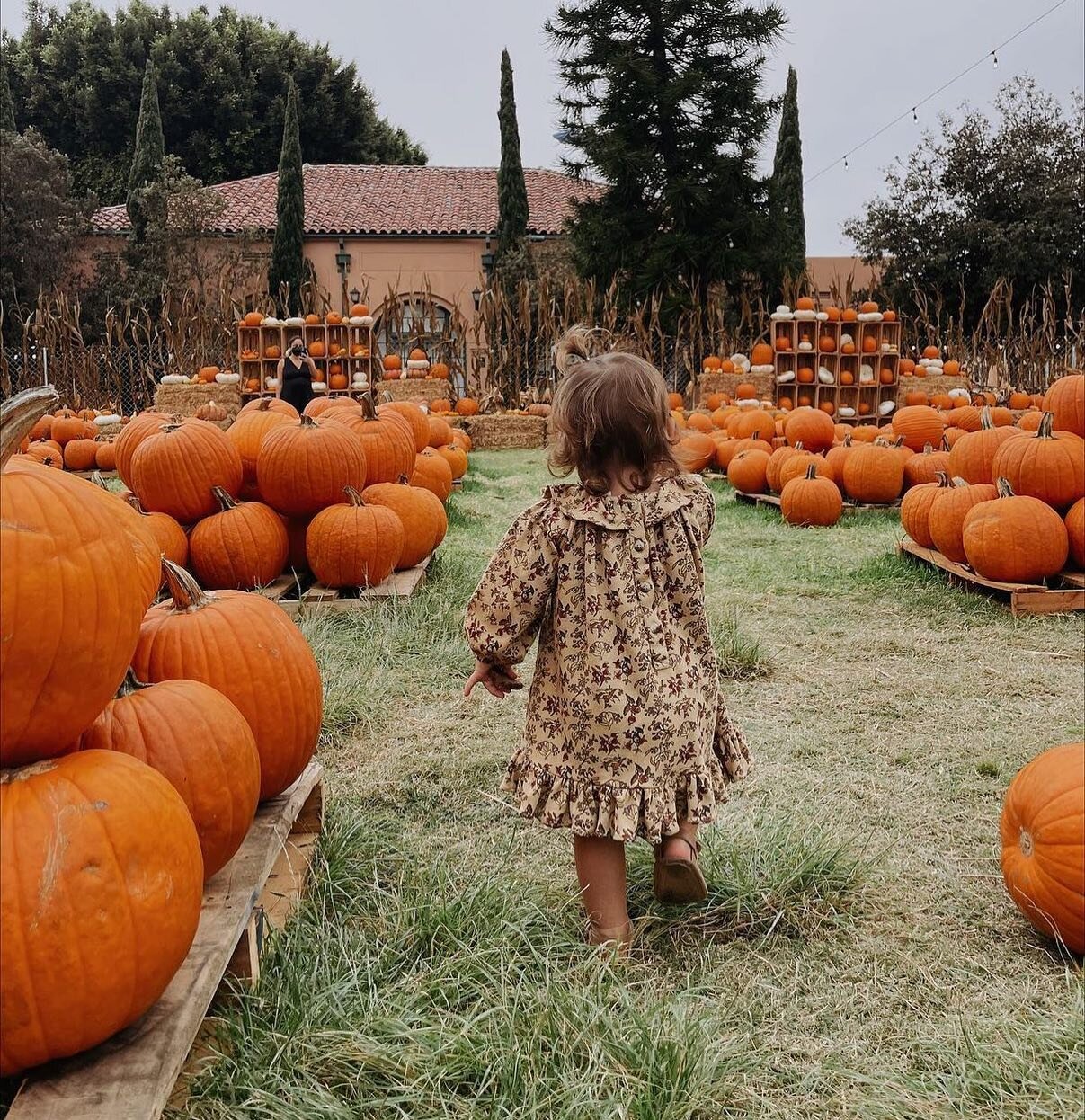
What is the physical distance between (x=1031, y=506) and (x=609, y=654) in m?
3.34

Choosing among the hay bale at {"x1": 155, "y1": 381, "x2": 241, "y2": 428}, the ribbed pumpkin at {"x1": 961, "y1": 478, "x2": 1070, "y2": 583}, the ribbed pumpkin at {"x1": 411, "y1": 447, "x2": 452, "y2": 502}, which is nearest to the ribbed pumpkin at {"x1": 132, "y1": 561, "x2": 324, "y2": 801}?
the ribbed pumpkin at {"x1": 961, "y1": 478, "x2": 1070, "y2": 583}

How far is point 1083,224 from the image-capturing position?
2248cm

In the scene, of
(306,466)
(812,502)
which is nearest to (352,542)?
(306,466)

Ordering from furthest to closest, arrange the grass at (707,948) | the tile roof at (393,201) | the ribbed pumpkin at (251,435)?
the tile roof at (393,201), the ribbed pumpkin at (251,435), the grass at (707,948)

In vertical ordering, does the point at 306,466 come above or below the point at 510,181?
below

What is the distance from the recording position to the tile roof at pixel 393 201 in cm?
2675

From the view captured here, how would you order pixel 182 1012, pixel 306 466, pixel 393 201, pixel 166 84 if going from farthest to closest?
pixel 166 84, pixel 393 201, pixel 306 466, pixel 182 1012

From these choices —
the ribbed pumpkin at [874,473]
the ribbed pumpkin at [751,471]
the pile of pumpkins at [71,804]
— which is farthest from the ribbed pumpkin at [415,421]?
the pile of pumpkins at [71,804]

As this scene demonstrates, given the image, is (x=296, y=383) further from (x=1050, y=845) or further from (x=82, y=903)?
(x=82, y=903)

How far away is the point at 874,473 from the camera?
7293 millimetres

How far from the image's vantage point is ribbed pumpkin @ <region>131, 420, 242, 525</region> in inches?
165

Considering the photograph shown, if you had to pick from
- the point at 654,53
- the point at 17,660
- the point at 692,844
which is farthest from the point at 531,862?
the point at 654,53

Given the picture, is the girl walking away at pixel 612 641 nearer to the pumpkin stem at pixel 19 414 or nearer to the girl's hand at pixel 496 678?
the girl's hand at pixel 496 678

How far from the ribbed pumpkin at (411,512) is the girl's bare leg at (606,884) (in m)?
3.04
